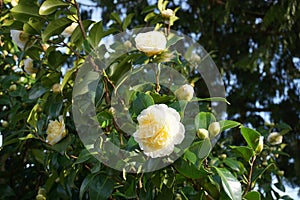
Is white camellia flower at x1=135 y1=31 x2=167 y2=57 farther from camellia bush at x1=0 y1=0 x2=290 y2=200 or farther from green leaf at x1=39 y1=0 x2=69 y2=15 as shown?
green leaf at x1=39 y1=0 x2=69 y2=15

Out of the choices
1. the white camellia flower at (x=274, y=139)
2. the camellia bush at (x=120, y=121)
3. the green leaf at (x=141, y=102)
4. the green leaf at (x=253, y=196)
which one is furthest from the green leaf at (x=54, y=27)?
the white camellia flower at (x=274, y=139)

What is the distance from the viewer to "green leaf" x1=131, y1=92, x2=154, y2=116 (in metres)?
1.03

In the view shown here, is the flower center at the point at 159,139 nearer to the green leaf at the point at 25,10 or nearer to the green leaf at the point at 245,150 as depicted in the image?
the green leaf at the point at 245,150

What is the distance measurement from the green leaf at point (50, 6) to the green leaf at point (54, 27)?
1.2 inches

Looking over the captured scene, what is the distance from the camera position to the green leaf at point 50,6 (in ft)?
3.95

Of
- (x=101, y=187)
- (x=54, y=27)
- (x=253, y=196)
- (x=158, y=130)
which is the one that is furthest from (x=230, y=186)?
(x=54, y=27)

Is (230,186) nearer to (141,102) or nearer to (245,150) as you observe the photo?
(245,150)

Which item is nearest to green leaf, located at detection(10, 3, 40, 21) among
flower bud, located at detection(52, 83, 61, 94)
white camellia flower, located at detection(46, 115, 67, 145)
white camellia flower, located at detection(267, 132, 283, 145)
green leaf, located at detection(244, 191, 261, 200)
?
flower bud, located at detection(52, 83, 61, 94)

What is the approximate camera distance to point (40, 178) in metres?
1.71

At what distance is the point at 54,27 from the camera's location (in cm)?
124

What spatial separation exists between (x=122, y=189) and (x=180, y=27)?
218 centimetres

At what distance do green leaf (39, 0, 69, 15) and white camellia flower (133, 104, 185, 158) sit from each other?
0.41 meters

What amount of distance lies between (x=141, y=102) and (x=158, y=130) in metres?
0.08

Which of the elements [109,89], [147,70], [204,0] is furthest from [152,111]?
[204,0]
